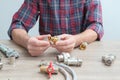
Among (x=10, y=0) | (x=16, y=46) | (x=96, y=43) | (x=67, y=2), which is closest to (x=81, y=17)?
(x=67, y=2)

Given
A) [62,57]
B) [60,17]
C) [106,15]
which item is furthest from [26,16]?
[106,15]

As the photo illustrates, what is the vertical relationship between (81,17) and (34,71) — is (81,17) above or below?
above

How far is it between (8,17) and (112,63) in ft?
4.51

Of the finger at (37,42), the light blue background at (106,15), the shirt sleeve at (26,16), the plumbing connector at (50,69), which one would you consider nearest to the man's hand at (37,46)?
the finger at (37,42)

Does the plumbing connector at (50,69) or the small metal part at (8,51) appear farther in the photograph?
the small metal part at (8,51)

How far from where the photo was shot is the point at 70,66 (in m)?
0.84

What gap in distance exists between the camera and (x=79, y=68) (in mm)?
825

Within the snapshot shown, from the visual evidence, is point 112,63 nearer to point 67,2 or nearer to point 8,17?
point 67,2

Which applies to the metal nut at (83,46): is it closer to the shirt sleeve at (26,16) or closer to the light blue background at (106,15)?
the shirt sleeve at (26,16)

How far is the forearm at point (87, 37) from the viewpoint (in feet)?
3.34

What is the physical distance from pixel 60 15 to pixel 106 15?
3.09 feet

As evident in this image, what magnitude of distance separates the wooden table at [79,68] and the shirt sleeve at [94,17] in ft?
0.40

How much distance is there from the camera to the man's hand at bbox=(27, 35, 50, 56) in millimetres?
903

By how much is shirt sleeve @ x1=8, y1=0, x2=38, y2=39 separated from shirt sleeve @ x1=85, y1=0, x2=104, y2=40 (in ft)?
0.76
